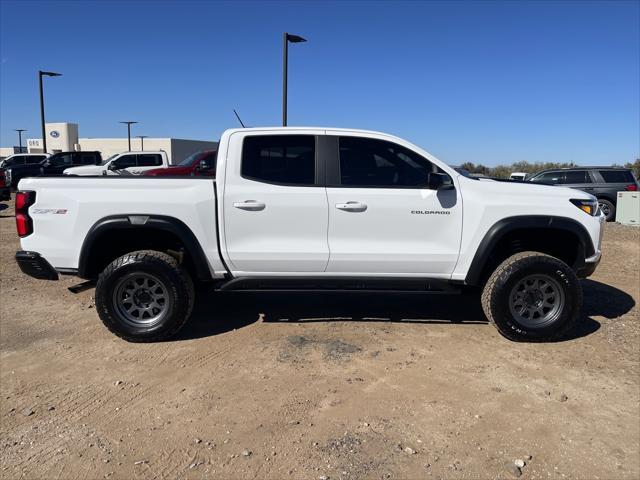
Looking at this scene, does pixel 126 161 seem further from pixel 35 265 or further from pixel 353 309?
pixel 353 309

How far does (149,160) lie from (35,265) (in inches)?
641

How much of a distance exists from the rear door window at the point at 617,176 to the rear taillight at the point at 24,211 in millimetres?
15233

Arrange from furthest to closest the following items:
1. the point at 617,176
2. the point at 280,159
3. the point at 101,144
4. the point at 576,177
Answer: the point at 101,144 < the point at 576,177 < the point at 617,176 < the point at 280,159

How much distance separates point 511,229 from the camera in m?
4.58

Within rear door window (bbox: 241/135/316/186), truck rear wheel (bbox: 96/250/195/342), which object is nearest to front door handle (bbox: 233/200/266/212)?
rear door window (bbox: 241/135/316/186)

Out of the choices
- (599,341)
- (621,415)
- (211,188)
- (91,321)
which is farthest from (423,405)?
(91,321)

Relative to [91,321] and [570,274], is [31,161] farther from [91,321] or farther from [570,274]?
[570,274]

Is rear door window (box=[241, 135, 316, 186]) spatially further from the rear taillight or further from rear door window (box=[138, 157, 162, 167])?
rear door window (box=[138, 157, 162, 167])

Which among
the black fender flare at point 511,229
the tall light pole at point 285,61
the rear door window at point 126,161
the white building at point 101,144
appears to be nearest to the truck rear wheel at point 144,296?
the black fender flare at point 511,229

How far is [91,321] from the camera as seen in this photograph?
209 inches

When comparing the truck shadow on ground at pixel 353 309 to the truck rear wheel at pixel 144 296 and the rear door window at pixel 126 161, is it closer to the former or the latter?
the truck rear wheel at pixel 144 296

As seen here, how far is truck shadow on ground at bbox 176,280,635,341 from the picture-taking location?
521cm

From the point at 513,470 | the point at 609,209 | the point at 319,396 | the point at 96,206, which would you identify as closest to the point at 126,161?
the point at 96,206

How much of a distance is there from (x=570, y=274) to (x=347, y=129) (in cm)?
244
